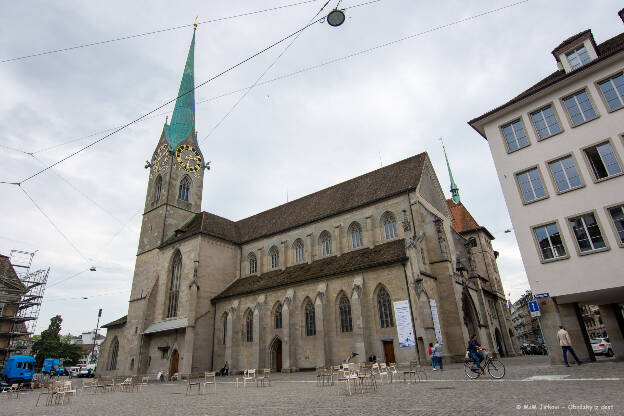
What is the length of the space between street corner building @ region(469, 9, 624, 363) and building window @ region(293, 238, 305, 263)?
1797 cm

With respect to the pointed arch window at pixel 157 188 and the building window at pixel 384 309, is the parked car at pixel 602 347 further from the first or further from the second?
the pointed arch window at pixel 157 188

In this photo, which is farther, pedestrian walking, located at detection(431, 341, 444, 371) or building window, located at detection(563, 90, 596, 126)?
pedestrian walking, located at detection(431, 341, 444, 371)

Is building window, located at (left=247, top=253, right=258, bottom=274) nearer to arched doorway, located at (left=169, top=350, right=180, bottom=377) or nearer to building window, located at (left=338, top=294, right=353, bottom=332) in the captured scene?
arched doorway, located at (left=169, top=350, right=180, bottom=377)

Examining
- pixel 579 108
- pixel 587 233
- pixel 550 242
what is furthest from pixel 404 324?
pixel 579 108

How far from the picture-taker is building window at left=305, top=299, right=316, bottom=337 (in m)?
25.6

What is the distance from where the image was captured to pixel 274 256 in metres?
34.0

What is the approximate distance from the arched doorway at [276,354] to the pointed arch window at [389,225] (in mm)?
11640

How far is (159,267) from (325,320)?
19.6m

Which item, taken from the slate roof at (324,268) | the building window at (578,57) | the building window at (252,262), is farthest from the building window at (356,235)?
the building window at (578,57)

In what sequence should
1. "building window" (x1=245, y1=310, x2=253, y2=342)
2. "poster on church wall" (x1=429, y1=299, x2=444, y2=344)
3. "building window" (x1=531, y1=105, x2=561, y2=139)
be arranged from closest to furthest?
1. "building window" (x1=531, y1=105, x2=561, y2=139)
2. "poster on church wall" (x1=429, y1=299, x2=444, y2=344)
3. "building window" (x1=245, y1=310, x2=253, y2=342)

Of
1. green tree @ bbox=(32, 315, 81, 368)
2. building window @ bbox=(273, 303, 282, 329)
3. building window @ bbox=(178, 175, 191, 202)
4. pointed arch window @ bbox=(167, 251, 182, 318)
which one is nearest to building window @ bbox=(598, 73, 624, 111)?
building window @ bbox=(273, 303, 282, 329)

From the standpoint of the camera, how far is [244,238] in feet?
121

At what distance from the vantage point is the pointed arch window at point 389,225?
27.0 meters

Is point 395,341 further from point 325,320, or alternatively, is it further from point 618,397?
point 618,397
